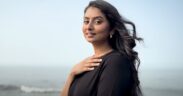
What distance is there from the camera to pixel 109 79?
3.84ft

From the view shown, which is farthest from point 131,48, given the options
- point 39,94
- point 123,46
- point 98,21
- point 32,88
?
point 32,88

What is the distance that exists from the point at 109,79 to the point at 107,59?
8 cm

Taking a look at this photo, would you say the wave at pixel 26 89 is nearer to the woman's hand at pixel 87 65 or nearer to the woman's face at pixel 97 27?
the woman's hand at pixel 87 65

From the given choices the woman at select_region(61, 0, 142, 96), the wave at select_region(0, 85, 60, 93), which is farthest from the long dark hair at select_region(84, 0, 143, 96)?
the wave at select_region(0, 85, 60, 93)

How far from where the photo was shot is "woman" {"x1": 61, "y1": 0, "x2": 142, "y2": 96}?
117cm

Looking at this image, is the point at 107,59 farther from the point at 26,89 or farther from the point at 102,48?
the point at 26,89

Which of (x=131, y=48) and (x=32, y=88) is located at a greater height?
(x=131, y=48)

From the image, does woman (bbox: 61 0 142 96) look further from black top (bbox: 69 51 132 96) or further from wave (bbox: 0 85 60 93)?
wave (bbox: 0 85 60 93)

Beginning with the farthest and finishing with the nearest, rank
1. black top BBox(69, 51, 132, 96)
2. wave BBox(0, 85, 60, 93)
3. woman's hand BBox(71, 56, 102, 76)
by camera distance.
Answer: wave BBox(0, 85, 60, 93) < woman's hand BBox(71, 56, 102, 76) < black top BBox(69, 51, 132, 96)

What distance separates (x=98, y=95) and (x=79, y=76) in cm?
20

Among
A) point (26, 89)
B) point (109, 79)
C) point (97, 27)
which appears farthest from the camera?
point (26, 89)

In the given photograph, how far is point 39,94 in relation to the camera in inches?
248

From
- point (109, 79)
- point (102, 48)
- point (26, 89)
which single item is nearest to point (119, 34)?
point (102, 48)

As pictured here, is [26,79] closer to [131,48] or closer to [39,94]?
[39,94]
